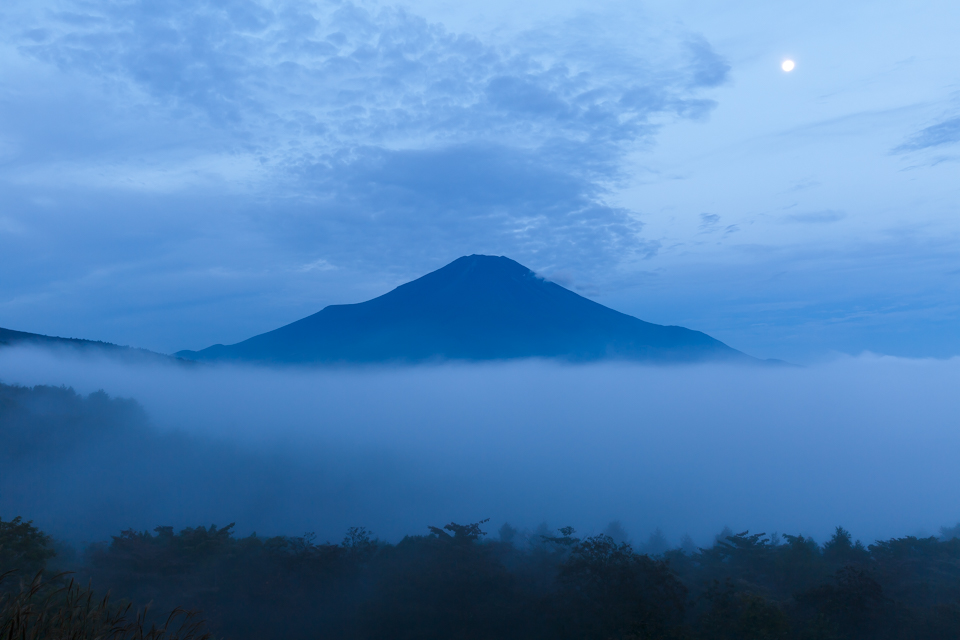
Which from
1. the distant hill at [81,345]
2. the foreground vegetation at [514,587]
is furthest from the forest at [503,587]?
the distant hill at [81,345]

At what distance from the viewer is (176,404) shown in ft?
469

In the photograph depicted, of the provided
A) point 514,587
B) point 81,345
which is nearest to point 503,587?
point 514,587

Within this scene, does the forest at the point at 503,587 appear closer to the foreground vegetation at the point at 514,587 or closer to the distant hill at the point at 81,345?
the foreground vegetation at the point at 514,587

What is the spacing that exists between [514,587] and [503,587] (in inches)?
19.6

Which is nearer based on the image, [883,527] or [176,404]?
[883,527]

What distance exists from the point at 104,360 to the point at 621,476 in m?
125

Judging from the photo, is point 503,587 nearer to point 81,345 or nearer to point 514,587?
point 514,587

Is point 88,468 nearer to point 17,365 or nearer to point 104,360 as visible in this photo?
point 17,365

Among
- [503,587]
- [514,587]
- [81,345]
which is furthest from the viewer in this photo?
[81,345]

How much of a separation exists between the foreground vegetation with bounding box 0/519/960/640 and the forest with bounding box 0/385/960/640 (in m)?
0.06

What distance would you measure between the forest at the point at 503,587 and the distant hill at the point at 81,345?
105 meters

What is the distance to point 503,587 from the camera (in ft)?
73.3

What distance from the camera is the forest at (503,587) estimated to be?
57.9 feet

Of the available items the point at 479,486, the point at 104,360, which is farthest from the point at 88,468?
the point at 104,360
